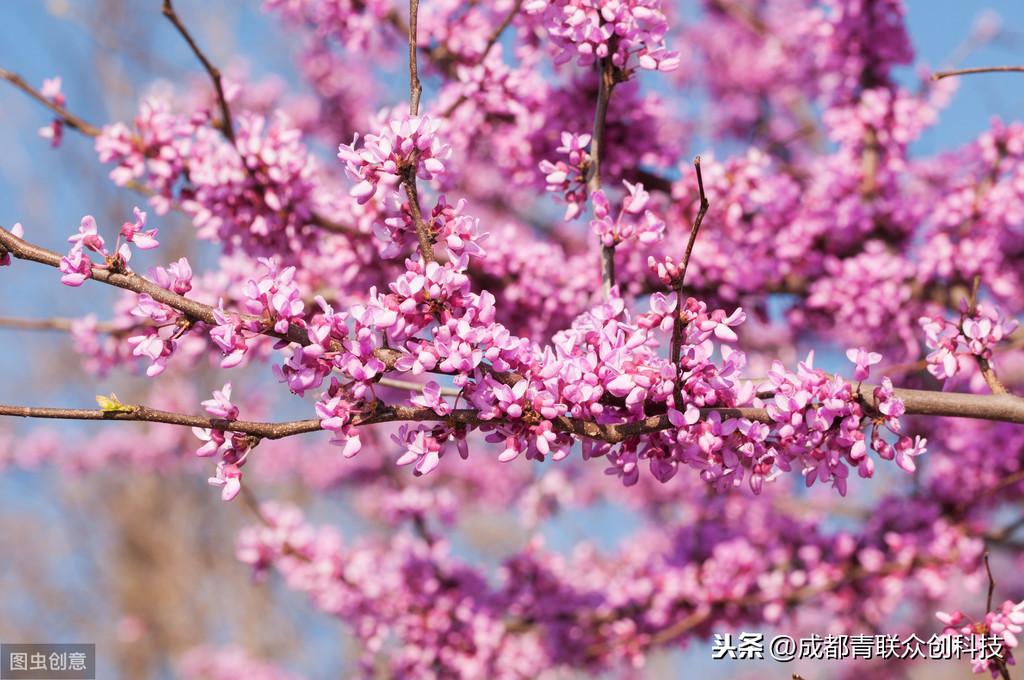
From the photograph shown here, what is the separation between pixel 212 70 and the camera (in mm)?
2848

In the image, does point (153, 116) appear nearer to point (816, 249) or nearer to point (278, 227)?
point (278, 227)

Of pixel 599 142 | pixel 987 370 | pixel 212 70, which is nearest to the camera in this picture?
pixel 987 370

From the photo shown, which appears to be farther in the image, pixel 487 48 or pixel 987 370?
pixel 487 48

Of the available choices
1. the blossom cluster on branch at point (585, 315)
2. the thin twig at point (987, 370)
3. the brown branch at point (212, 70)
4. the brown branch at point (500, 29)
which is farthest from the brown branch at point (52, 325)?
the thin twig at point (987, 370)

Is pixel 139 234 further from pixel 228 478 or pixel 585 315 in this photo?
pixel 585 315

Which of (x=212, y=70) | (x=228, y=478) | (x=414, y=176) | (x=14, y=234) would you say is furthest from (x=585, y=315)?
(x=212, y=70)

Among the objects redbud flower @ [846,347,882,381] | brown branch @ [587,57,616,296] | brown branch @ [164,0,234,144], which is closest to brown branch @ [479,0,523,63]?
brown branch @ [587,57,616,296]

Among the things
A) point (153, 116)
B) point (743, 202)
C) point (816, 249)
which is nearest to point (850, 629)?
point (816, 249)

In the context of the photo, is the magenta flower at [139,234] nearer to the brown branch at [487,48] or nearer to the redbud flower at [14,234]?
the redbud flower at [14,234]

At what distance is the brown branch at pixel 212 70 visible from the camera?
8.43 feet

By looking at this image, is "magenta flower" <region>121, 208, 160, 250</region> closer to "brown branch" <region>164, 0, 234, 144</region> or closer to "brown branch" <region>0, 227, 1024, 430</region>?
"brown branch" <region>0, 227, 1024, 430</region>

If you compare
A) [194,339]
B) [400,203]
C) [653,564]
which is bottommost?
[653,564]

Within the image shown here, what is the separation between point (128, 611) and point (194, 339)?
14253mm

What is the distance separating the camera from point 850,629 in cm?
409
